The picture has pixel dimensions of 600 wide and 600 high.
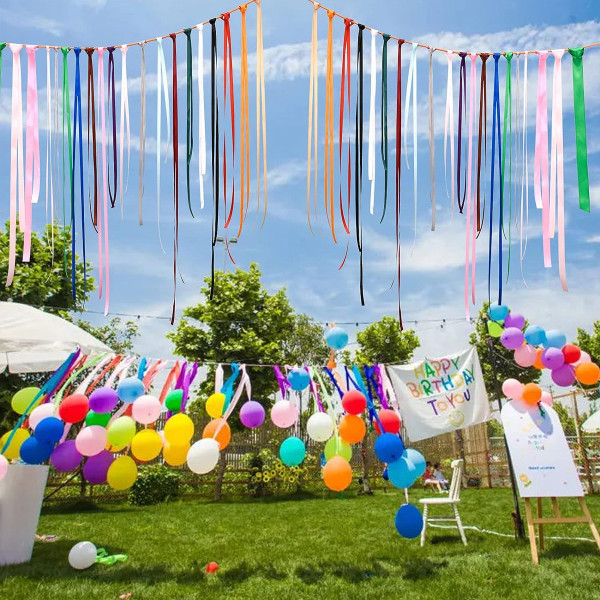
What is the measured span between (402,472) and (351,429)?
0.54m

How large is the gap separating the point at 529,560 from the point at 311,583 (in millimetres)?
2013

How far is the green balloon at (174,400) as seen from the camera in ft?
16.6

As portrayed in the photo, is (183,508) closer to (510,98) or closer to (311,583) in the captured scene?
(311,583)

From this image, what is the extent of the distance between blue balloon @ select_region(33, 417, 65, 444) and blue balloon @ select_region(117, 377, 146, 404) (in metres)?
0.52

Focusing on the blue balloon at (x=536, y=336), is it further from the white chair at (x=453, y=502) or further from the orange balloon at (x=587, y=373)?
the white chair at (x=453, y=502)

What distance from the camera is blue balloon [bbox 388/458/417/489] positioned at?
4273mm

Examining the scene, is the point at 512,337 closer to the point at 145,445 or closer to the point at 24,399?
the point at 145,445

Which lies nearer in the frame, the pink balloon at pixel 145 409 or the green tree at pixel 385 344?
the pink balloon at pixel 145 409

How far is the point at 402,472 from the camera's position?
427cm

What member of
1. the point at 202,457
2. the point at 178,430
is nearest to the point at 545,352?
the point at 202,457

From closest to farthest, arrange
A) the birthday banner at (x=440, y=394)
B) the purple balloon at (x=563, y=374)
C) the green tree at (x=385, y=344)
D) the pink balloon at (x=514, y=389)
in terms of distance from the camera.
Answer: the purple balloon at (x=563, y=374) → the pink balloon at (x=514, y=389) → the birthday banner at (x=440, y=394) → the green tree at (x=385, y=344)

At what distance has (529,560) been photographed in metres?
4.79

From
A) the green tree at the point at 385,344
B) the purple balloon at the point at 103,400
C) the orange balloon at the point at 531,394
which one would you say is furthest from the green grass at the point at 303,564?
the green tree at the point at 385,344

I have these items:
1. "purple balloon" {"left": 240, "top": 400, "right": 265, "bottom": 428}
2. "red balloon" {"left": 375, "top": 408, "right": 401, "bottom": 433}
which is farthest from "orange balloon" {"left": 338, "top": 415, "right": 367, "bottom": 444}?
"purple balloon" {"left": 240, "top": 400, "right": 265, "bottom": 428}
